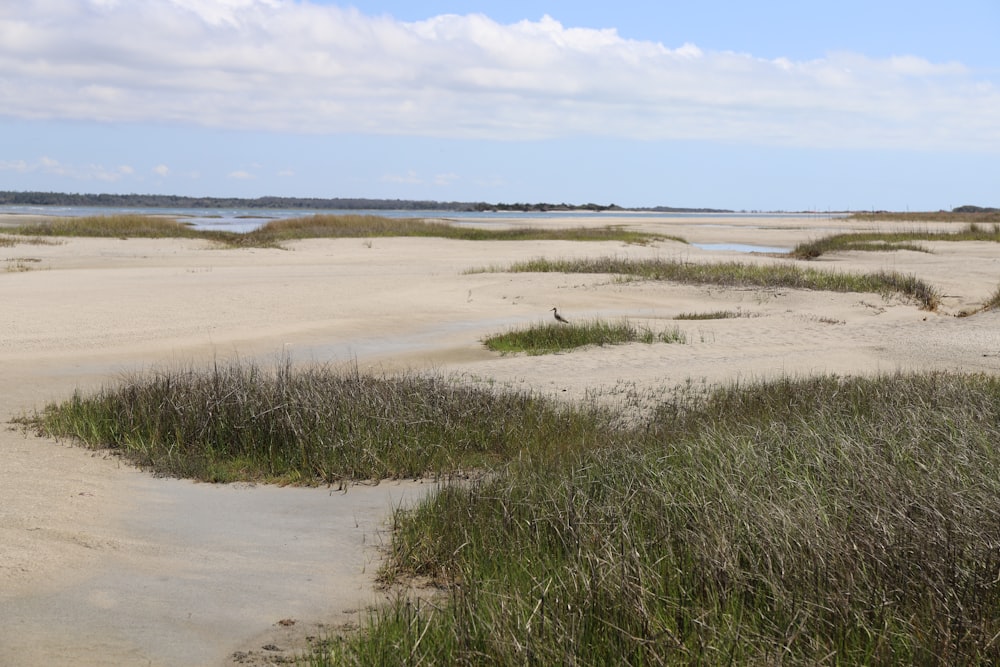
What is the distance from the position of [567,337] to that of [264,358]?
14.2ft

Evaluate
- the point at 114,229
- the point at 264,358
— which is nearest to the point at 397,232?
the point at 114,229

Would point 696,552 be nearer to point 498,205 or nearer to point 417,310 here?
point 417,310

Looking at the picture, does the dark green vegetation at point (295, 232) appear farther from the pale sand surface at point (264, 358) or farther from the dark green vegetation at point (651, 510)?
the dark green vegetation at point (651, 510)

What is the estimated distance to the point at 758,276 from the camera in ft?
76.7

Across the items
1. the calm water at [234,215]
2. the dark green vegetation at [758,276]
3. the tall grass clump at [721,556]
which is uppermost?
the tall grass clump at [721,556]

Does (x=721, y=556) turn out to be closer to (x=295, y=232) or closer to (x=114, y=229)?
(x=295, y=232)

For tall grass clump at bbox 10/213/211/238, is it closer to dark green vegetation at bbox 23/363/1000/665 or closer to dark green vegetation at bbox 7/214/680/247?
dark green vegetation at bbox 7/214/680/247

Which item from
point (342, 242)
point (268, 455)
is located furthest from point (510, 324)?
point (342, 242)

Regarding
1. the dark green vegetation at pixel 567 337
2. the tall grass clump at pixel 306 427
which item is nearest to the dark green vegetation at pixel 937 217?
the dark green vegetation at pixel 567 337

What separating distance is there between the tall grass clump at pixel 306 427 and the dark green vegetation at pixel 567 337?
187 inches

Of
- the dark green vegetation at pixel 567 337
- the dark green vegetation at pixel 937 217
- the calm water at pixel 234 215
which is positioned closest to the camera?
the dark green vegetation at pixel 567 337

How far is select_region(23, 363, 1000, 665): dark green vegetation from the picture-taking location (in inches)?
153

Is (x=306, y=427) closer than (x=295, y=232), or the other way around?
(x=306, y=427)

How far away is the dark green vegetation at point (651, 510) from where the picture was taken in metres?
3.90
